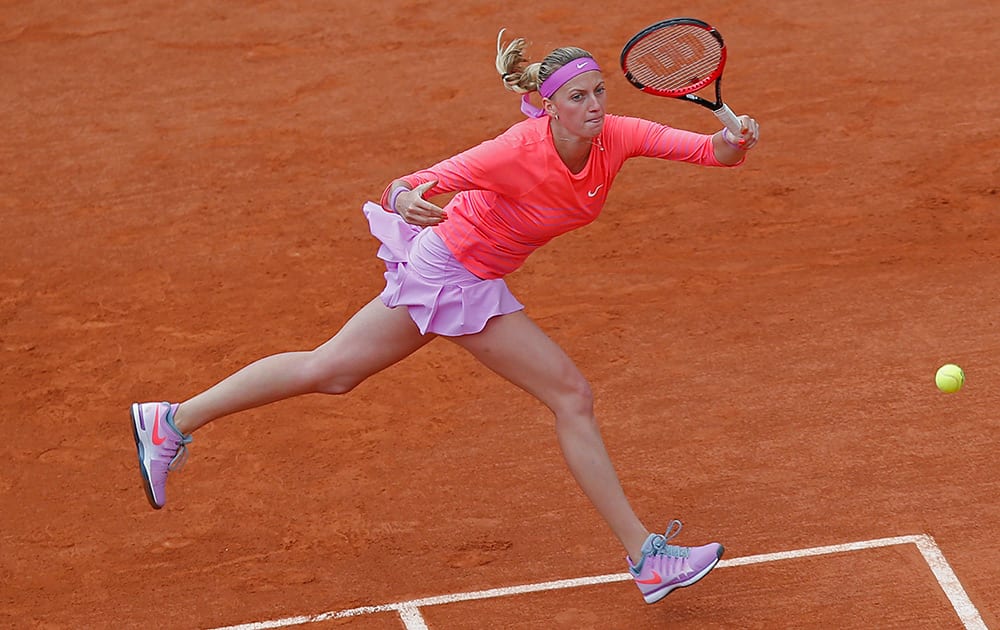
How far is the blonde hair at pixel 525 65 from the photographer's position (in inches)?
204

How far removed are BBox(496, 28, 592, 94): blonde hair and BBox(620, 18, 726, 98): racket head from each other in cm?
30

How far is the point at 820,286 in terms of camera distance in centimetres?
773

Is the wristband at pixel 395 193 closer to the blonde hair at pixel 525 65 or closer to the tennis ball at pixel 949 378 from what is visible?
the blonde hair at pixel 525 65

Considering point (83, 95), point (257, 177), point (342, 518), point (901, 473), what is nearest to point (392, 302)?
point (342, 518)

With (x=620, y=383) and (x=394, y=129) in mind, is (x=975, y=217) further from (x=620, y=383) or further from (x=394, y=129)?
(x=394, y=129)

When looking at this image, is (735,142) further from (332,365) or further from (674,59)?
(332,365)

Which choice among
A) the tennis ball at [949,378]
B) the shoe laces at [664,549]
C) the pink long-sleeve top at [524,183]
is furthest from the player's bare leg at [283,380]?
the tennis ball at [949,378]

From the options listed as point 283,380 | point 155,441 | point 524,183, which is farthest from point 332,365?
point 524,183

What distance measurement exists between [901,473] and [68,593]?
11.9 ft

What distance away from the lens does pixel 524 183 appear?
5164 millimetres

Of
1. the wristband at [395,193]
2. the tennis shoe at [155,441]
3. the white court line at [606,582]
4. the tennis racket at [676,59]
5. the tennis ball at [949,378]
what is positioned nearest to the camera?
the wristband at [395,193]

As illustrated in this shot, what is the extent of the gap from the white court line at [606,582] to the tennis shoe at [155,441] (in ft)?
2.24

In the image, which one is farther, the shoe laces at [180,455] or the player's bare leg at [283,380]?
the shoe laces at [180,455]

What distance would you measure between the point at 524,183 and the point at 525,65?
1.69ft
